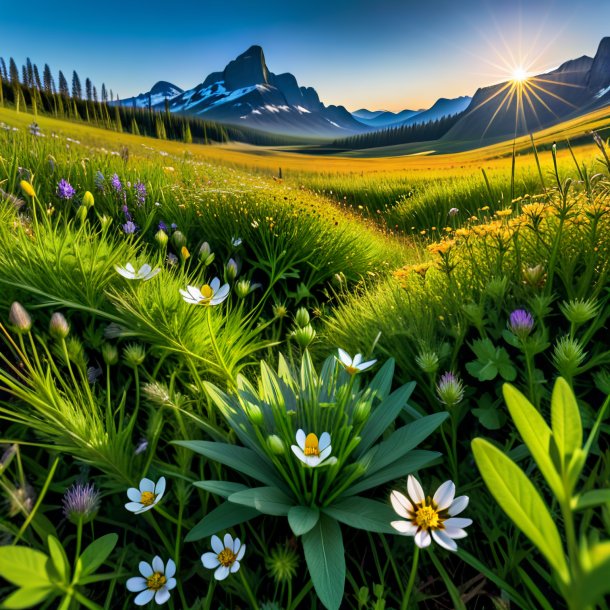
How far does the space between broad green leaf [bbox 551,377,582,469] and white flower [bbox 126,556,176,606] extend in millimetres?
742

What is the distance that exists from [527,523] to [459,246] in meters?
1.90

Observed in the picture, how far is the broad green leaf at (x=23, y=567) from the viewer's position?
21.2 inches

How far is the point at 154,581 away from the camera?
2.66 ft

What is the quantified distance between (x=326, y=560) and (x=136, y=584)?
0.39m

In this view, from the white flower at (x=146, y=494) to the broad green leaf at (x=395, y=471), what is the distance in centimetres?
41

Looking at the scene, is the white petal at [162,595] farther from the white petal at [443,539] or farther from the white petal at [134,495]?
the white petal at [443,539]

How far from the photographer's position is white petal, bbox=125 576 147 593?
2.59 ft

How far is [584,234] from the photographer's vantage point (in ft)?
5.16

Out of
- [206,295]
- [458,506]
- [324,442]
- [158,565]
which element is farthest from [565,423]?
[206,295]

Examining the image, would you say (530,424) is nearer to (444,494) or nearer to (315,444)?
(444,494)

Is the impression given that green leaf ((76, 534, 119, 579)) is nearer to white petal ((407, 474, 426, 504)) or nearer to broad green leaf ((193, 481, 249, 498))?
broad green leaf ((193, 481, 249, 498))

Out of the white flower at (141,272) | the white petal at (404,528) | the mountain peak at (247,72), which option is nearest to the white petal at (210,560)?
the white petal at (404,528)

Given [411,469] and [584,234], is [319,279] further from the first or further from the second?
[411,469]

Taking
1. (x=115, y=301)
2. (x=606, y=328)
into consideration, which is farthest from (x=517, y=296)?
(x=115, y=301)
